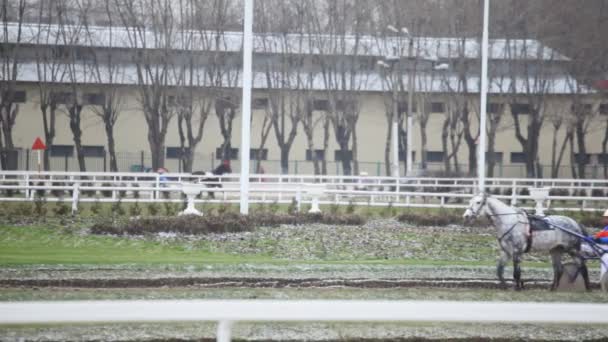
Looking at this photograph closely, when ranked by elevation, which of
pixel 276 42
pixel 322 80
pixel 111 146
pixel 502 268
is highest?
pixel 276 42

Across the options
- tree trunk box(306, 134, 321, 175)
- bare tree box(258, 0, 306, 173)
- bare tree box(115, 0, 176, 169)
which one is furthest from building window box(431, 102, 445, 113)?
bare tree box(115, 0, 176, 169)

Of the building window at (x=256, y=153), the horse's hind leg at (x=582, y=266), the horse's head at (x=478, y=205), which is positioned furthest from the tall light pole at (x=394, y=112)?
the horse's hind leg at (x=582, y=266)

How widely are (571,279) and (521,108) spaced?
1883 inches

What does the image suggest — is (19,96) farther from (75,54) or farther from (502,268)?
(502,268)

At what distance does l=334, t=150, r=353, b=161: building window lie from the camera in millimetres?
59734

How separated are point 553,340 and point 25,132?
52.9 meters

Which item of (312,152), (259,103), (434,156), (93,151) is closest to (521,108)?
(434,156)

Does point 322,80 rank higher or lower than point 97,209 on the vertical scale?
higher

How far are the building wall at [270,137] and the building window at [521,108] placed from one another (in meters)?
1.10

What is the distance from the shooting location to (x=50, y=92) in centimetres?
5612

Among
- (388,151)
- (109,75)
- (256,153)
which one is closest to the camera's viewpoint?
(109,75)

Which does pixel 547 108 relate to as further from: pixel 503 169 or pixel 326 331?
pixel 326 331

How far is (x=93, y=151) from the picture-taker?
2413 inches

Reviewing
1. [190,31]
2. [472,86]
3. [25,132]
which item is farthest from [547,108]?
[25,132]
